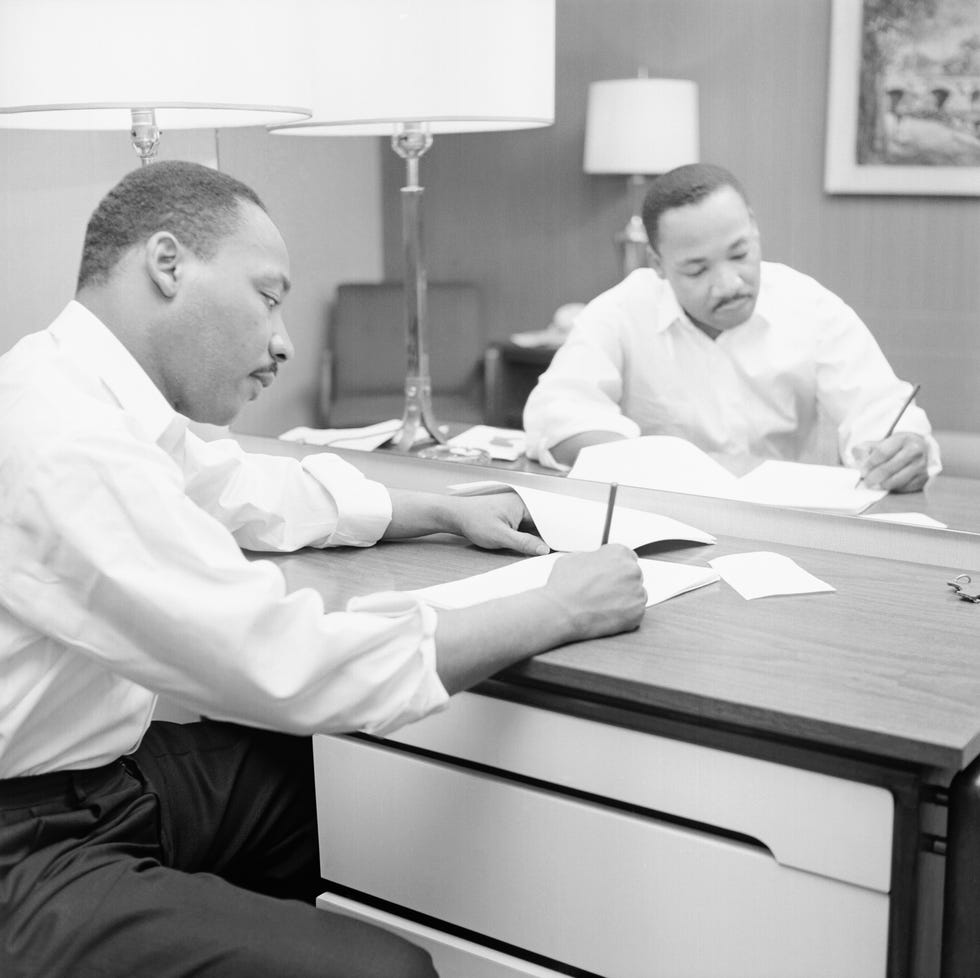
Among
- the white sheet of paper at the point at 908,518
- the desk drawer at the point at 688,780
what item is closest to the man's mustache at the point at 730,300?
the white sheet of paper at the point at 908,518

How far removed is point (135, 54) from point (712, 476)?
40.1 inches

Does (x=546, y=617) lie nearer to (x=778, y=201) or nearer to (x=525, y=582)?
(x=525, y=582)

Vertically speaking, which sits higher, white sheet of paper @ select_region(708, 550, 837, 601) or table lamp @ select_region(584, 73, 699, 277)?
table lamp @ select_region(584, 73, 699, 277)

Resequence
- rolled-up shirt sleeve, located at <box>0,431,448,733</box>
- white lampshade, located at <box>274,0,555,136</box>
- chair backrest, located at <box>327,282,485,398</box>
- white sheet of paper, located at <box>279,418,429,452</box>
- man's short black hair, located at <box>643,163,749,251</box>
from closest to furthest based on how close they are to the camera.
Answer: rolled-up shirt sleeve, located at <box>0,431,448,733</box>
man's short black hair, located at <box>643,163,749,251</box>
white lampshade, located at <box>274,0,555,136</box>
chair backrest, located at <box>327,282,485,398</box>
white sheet of paper, located at <box>279,418,429,452</box>

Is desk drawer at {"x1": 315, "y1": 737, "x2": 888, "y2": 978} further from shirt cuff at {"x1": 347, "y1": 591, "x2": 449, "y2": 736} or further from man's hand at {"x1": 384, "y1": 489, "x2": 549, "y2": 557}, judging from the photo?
man's hand at {"x1": 384, "y1": 489, "x2": 549, "y2": 557}

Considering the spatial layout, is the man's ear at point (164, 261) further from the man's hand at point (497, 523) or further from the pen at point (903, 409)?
the pen at point (903, 409)

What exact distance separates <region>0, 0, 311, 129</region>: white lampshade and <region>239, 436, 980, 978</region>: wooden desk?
2.53 ft

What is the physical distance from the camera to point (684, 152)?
1.74 m

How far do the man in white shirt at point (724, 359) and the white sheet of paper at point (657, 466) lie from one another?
0.05ft

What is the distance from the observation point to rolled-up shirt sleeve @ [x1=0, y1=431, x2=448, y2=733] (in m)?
1.15

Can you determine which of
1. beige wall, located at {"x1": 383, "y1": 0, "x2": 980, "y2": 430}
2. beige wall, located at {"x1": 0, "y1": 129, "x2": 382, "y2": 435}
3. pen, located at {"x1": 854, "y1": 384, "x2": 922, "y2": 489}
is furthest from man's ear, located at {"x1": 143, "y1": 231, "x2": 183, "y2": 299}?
pen, located at {"x1": 854, "y1": 384, "x2": 922, "y2": 489}

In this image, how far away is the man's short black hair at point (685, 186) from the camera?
5.72ft

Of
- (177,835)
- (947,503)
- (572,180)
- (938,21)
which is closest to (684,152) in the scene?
(572,180)

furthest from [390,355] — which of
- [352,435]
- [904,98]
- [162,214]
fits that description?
[904,98]
